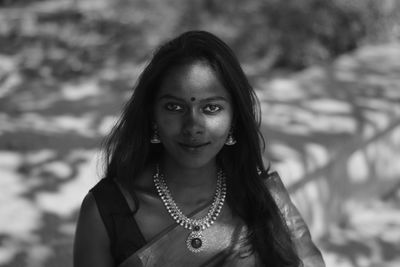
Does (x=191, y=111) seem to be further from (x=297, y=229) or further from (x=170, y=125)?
(x=297, y=229)

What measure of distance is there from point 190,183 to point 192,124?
0.32 meters

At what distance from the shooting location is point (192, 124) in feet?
6.98

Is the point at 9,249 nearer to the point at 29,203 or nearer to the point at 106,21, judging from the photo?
the point at 29,203

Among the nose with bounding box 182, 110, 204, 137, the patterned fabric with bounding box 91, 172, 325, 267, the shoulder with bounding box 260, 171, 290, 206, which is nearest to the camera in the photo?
the nose with bounding box 182, 110, 204, 137

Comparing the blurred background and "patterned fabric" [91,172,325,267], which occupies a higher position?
the blurred background

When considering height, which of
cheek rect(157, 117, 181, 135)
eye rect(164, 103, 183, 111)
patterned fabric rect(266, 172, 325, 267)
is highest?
eye rect(164, 103, 183, 111)

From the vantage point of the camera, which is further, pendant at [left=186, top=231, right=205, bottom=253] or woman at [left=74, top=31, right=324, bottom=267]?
pendant at [left=186, top=231, right=205, bottom=253]

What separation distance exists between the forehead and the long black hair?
0.02m

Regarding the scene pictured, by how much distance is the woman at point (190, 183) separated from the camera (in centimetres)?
214

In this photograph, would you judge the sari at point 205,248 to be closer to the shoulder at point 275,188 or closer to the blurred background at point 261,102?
the shoulder at point 275,188

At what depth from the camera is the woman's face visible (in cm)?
213

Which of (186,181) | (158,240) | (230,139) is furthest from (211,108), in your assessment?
(158,240)

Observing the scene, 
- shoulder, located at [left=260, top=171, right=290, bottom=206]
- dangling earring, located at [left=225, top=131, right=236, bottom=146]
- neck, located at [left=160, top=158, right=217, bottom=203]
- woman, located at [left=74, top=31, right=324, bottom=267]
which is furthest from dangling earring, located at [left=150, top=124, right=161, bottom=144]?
shoulder, located at [left=260, top=171, right=290, bottom=206]

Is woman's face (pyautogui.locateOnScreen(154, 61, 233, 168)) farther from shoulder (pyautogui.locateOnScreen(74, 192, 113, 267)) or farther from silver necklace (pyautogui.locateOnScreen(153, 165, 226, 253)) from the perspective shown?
shoulder (pyautogui.locateOnScreen(74, 192, 113, 267))
